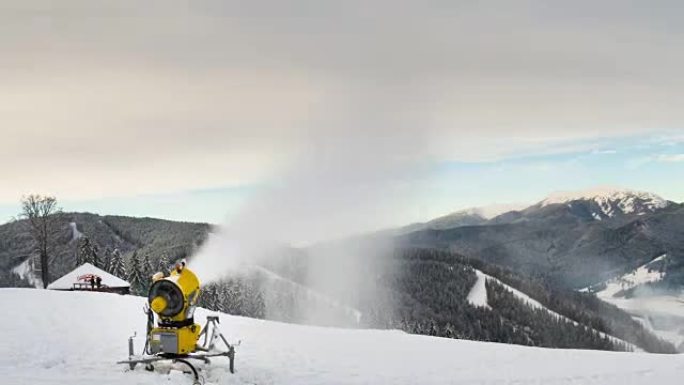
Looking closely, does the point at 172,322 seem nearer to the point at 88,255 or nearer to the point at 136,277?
the point at 136,277

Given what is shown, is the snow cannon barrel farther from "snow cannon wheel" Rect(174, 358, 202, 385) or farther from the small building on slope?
the small building on slope

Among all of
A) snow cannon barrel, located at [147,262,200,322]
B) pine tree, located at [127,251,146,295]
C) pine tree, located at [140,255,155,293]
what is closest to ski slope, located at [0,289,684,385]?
snow cannon barrel, located at [147,262,200,322]

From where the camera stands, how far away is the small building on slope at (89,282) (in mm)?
65000

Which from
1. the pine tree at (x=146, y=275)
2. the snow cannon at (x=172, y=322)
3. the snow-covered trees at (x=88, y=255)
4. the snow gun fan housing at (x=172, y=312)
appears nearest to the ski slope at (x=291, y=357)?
the snow cannon at (x=172, y=322)

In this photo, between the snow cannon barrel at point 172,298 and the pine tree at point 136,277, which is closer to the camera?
the snow cannon barrel at point 172,298

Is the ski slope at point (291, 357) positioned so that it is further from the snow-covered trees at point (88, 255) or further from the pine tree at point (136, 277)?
the snow-covered trees at point (88, 255)

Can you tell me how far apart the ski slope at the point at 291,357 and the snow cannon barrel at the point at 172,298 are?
5.45ft

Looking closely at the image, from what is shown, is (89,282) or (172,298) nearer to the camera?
(172,298)

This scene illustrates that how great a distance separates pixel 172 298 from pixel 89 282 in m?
52.2

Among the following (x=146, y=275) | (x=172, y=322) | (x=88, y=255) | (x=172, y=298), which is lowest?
(x=172, y=322)

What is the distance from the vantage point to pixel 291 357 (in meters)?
24.2

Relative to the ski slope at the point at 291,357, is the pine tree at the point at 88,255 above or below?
above

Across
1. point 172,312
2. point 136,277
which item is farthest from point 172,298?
point 136,277

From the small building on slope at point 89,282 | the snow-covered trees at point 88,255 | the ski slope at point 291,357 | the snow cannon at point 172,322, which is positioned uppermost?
the snow-covered trees at point 88,255
